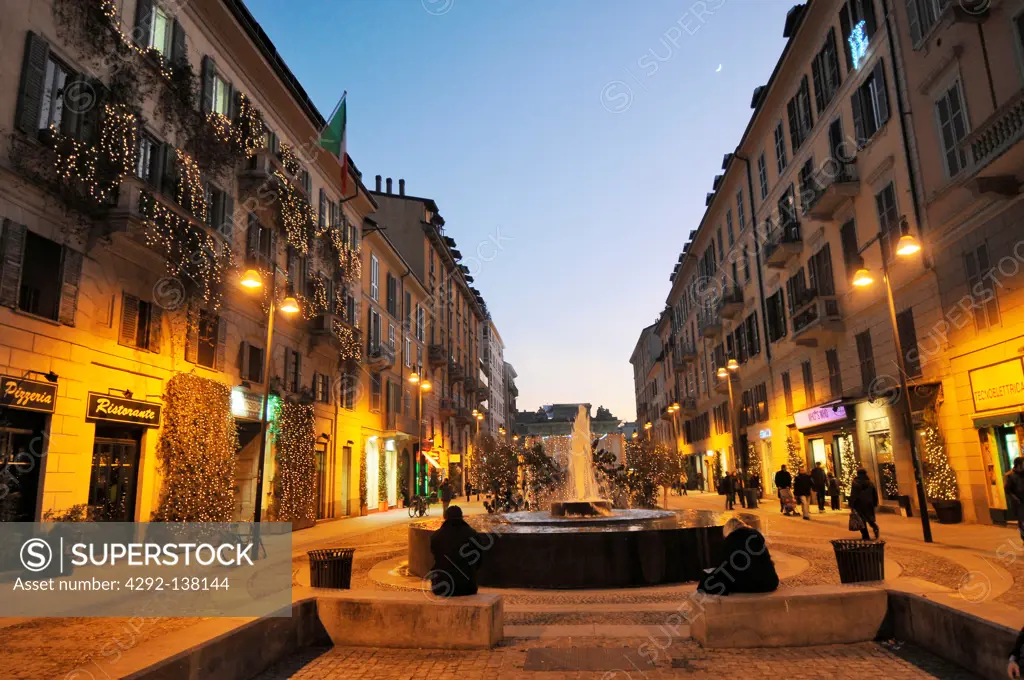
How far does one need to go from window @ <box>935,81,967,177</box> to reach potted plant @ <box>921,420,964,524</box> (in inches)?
284

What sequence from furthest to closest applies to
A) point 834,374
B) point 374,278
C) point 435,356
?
point 435,356
point 374,278
point 834,374

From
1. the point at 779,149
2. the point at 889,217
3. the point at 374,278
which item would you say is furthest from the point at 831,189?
the point at 374,278

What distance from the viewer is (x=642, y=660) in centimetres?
692

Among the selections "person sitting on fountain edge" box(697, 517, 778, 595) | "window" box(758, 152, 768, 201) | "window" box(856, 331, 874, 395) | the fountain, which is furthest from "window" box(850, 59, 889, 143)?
"person sitting on fountain edge" box(697, 517, 778, 595)

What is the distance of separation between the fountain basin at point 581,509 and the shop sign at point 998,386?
9962 mm

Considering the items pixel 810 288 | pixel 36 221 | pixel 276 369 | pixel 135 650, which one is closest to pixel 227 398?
pixel 276 369

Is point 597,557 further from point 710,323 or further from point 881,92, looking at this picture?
point 710,323

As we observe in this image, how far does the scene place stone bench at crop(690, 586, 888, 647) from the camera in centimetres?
731

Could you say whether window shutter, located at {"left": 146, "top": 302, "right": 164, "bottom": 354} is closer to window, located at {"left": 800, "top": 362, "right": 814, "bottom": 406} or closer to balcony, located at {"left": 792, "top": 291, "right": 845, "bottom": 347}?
balcony, located at {"left": 792, "top": 291, "right": 845, "bottom": 347}

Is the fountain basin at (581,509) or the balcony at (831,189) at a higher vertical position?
the balcony at (831,189)

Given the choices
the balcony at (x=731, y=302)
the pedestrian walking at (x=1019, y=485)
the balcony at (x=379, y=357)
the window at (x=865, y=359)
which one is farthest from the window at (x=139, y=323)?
the balcony at (x=731, y=302)

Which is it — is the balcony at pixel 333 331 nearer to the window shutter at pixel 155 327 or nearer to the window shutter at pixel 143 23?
the window shutter at pixel 155 327

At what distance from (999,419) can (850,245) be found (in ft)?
32.1

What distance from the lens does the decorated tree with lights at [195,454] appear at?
17094 millimetres
